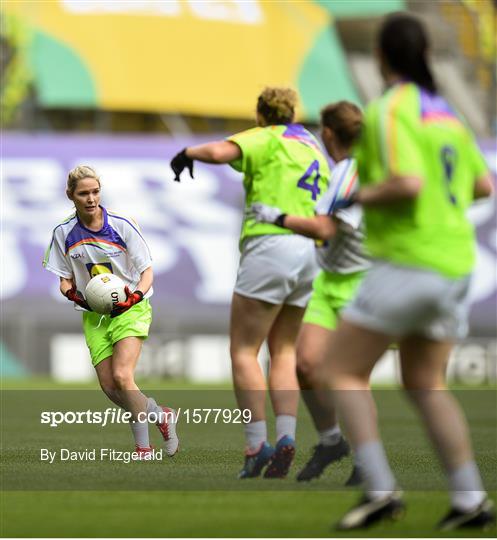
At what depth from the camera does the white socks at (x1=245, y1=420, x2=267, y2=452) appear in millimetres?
9125

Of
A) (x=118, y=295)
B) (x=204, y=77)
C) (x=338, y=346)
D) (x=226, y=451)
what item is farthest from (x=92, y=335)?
(x=204, y=77)

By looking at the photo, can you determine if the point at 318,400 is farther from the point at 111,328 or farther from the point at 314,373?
the point at 111,328

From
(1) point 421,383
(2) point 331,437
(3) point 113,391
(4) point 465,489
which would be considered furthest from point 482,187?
(3) point 113,391

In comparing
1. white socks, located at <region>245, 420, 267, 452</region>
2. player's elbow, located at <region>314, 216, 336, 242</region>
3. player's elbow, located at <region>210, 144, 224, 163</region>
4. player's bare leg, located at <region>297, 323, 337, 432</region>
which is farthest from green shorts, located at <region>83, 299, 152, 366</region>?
player's elbow, located at <region>314, 216, 336, 242</region>

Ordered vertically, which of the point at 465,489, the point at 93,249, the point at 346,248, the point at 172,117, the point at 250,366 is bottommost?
the point at 465,489

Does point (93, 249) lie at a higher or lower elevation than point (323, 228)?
higher

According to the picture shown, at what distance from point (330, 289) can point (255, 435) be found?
99cm

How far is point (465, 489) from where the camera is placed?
6.66m

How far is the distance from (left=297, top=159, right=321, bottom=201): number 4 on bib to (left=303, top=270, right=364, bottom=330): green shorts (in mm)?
627

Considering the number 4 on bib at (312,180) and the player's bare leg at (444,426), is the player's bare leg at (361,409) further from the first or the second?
the number 4 on bib at (312,180)

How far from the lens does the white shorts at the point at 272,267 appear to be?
30.0 feet

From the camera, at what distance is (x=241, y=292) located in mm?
9148

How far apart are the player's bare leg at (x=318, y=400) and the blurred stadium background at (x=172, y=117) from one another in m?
14.0

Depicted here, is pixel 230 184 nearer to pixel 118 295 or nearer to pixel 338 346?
pixel 118 295
